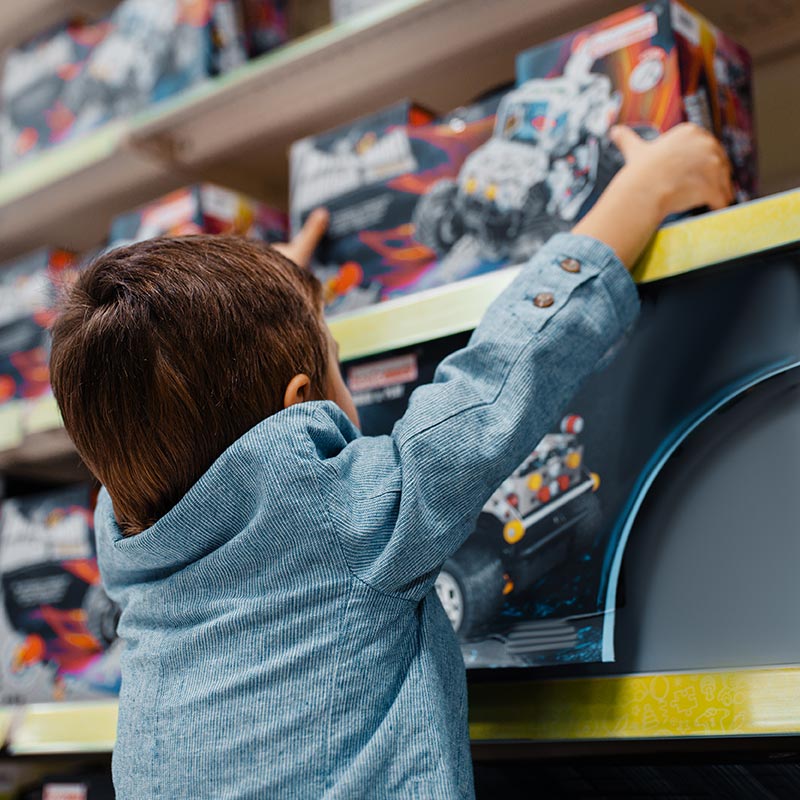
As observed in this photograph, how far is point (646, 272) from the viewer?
0.75 meters

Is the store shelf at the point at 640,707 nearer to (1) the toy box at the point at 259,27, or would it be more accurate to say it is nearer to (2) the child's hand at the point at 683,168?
A: (2) the child's hand at the point at 683,168

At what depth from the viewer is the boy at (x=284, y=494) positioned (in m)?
0.61

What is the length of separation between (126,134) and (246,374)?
29.4 inches

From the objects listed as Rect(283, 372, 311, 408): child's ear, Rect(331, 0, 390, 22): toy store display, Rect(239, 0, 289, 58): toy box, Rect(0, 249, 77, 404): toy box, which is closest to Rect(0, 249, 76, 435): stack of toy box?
Rect(0, 249, 77, 404): toy box

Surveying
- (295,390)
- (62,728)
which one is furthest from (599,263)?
(62,728)

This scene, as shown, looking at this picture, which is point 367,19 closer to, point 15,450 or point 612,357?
point 612,357

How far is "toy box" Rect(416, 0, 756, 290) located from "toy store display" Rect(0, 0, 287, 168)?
0.50 meters

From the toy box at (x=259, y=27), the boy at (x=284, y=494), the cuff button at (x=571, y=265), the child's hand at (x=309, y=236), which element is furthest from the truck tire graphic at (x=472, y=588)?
the toy box at (x=259, y=27)

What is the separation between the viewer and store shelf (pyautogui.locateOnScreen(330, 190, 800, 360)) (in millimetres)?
702

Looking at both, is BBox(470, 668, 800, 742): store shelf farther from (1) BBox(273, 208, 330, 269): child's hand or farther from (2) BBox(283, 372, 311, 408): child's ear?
(1) BBox(273, 208, 330, 269): child's hand

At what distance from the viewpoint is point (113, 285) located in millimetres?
685

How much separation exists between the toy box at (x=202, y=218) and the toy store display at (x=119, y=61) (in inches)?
6.9

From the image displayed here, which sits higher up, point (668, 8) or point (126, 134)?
point (668, 8)

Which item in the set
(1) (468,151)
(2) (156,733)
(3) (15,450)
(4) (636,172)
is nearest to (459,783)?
(2) (156,733)
